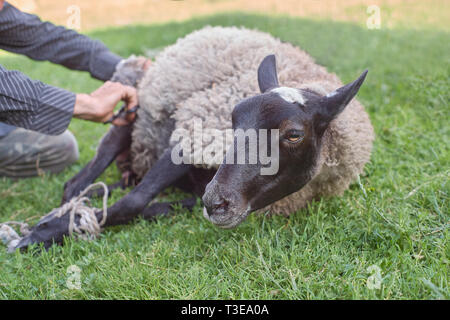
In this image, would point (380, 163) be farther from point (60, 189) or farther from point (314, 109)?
point (60, 189)

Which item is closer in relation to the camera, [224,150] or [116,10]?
[224,150]

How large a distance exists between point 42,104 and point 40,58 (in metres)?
1.28

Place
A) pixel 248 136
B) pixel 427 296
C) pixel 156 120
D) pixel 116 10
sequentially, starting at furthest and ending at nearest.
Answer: pixel 116 10 → pixel 156 120 → pixel 248 136 → pixel 427 296

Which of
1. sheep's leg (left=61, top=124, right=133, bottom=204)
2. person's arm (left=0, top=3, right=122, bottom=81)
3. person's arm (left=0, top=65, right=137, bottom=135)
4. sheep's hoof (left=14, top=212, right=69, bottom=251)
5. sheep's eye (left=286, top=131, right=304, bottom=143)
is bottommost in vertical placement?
sheep's hoof (left=14, top=212, right=69, bottom=251)

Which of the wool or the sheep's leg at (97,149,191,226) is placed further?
the sheep's leg at (97,149,191,226)

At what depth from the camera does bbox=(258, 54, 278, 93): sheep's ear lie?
3078 mm

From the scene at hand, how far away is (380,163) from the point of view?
12.9ft

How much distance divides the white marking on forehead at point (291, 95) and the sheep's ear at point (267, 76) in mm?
264

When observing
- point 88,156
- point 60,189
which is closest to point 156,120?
point 60,189

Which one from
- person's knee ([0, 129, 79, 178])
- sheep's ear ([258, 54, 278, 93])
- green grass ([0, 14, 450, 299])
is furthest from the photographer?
person's knee ([0, 129, 79, 178])

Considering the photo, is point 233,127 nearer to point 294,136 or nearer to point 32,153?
point 294,136

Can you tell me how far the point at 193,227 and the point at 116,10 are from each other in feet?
41.4

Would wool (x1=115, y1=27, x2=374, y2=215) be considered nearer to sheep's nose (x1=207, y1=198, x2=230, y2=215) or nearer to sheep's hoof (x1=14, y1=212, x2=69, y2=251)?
sheep's nose (x1=207, y1=198, x2=230, y2=215)

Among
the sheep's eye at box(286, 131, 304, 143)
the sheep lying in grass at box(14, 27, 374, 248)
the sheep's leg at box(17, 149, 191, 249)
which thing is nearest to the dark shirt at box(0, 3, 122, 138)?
the sheep lying in grass at box(14, 27, 374, 248)
